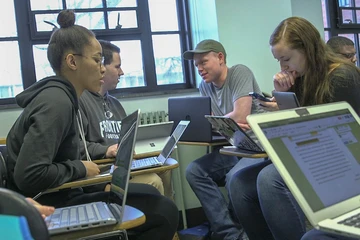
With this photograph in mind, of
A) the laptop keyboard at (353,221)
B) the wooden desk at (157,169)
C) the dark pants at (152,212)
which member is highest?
the wooden desk at (157,169)

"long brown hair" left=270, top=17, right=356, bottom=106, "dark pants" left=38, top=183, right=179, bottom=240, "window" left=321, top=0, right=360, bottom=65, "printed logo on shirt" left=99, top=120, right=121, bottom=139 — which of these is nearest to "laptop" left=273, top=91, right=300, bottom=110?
"long brown hair" left=270, top=17, right=356, bottom=106

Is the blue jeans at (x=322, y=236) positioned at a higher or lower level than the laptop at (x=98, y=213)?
lower

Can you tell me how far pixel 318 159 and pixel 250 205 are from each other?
1013 millimetres

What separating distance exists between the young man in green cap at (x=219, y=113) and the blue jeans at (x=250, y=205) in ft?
1.03

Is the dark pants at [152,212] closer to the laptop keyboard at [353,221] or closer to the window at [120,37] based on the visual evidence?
the laptop keyboard at [353,221]

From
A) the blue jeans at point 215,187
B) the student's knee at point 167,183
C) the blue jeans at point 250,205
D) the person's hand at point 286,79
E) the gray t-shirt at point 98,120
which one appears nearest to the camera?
the person's hand at point 286,79

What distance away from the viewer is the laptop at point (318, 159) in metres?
0.79

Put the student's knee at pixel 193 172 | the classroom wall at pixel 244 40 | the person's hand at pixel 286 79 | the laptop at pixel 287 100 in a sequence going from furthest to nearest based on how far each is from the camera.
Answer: the classroom wall at pixel 244 40
the student's knee at pixel 193 172
the person's hand at pixel 286 79
the laptop at pixel 287 100

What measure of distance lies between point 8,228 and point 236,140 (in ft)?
4.07

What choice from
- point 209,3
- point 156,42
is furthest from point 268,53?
point 156,42

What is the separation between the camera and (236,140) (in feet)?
5.62

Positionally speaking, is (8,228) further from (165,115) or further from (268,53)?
(268,53)

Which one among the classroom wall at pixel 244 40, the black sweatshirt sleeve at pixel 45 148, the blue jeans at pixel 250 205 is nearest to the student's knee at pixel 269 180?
the blue jeans at pixel 250 205

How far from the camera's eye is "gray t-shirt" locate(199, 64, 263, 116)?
2.45 meters
